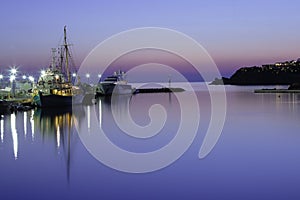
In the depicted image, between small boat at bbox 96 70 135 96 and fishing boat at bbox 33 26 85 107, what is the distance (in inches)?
971

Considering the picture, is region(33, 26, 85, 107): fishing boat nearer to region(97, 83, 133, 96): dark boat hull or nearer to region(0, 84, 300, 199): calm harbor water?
region(0, 84, 300, 199): calm harbor water

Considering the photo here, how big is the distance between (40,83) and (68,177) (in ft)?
90.5

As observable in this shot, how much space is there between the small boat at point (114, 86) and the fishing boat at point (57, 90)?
24.7 meters

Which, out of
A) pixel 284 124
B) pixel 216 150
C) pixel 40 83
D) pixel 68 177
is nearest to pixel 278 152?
pixel 216 150

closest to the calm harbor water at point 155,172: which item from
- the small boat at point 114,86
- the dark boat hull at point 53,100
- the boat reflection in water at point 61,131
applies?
the boat reflection in water at point 61,131

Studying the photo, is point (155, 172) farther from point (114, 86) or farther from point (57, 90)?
point (114, 86)

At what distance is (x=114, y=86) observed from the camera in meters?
72.6

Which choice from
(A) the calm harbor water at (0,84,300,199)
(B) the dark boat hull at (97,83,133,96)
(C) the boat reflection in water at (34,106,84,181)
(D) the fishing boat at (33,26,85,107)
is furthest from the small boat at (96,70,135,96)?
(A) the calm harbor water at (0,84,300,199)

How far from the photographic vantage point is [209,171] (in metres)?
11.1

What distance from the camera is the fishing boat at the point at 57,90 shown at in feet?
109

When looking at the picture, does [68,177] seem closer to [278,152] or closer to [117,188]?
[117,188]

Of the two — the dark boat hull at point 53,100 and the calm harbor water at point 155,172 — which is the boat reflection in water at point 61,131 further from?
the dark boat hull at point 53,100

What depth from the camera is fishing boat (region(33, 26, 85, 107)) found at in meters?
33.3

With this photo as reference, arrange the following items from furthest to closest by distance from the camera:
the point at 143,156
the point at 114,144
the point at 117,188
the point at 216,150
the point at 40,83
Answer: the point at 40,83, the point at 114,144, the point at 216,150, the point at 143,156, the point at 117,188
